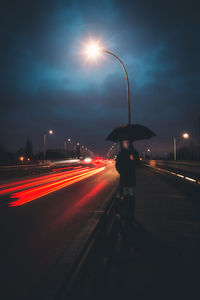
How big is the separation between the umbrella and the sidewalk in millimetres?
2409

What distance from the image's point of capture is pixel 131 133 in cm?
691

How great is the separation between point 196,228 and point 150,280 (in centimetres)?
310

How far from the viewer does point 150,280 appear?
327 cm

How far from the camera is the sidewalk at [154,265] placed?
2.98 m

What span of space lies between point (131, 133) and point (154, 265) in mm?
3953

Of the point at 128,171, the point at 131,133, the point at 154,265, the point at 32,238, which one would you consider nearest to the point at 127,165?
the point at 128,171

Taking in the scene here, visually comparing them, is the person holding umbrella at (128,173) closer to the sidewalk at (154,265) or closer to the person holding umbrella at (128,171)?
the person holding umbrella at (128,171)

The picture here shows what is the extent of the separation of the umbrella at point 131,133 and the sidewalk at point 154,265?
2.41 metres

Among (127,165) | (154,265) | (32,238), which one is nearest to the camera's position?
(154,265)

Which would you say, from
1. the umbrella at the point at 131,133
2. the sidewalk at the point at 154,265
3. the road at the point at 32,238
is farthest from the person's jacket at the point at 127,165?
the road at the point at 32,238

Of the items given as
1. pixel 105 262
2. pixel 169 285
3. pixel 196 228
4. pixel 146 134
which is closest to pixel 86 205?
pixel 146 134

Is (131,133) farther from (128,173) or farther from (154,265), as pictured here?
(154,265)

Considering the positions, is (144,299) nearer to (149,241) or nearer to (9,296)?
(9,296)

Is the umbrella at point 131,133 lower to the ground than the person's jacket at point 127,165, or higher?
higher
